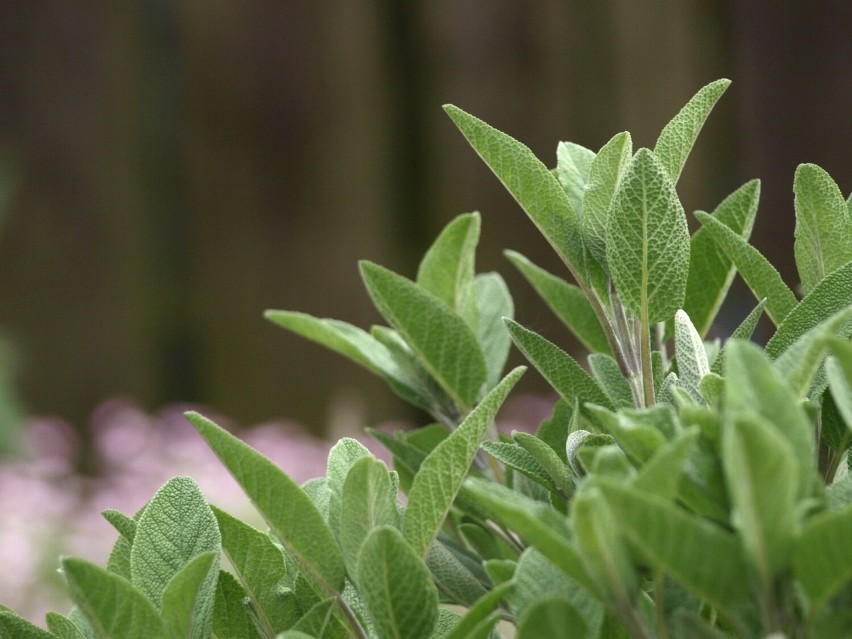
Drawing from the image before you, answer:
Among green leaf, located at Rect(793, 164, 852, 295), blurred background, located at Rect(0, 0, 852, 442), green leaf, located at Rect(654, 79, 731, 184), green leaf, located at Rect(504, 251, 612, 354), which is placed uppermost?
green leaf, located at Rect(654, 79, 731, 184)

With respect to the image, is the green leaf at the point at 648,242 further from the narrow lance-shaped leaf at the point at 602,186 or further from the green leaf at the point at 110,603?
the green leaf at the point at 110,603

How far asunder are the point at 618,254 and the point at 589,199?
0.12 feet

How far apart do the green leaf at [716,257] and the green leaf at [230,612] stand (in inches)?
10.0

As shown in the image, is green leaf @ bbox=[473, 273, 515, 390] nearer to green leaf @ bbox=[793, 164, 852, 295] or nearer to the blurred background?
green leaf @ bbox=[793, 164, 852, 295]

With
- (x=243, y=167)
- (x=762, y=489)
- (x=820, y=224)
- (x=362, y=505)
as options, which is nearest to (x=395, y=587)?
(x=362, y=505)

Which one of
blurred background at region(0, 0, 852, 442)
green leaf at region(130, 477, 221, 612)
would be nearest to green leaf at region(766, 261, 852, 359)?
green leaf at region(130, 477, 221, 612)

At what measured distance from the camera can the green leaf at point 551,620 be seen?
1.03 ft

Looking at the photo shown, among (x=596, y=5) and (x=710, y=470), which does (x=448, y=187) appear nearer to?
(x=596, y=5)

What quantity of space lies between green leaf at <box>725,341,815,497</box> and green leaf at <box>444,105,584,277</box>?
0.52 ft

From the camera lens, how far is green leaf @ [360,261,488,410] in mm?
516

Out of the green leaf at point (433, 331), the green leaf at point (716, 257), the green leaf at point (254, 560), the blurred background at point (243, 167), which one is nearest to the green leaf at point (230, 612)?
the green leaf at point (254, 560)

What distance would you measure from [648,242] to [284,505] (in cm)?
17

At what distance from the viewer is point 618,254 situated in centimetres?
43

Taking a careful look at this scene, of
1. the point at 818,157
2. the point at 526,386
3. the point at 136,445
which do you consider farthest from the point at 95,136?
the point at 818,157
